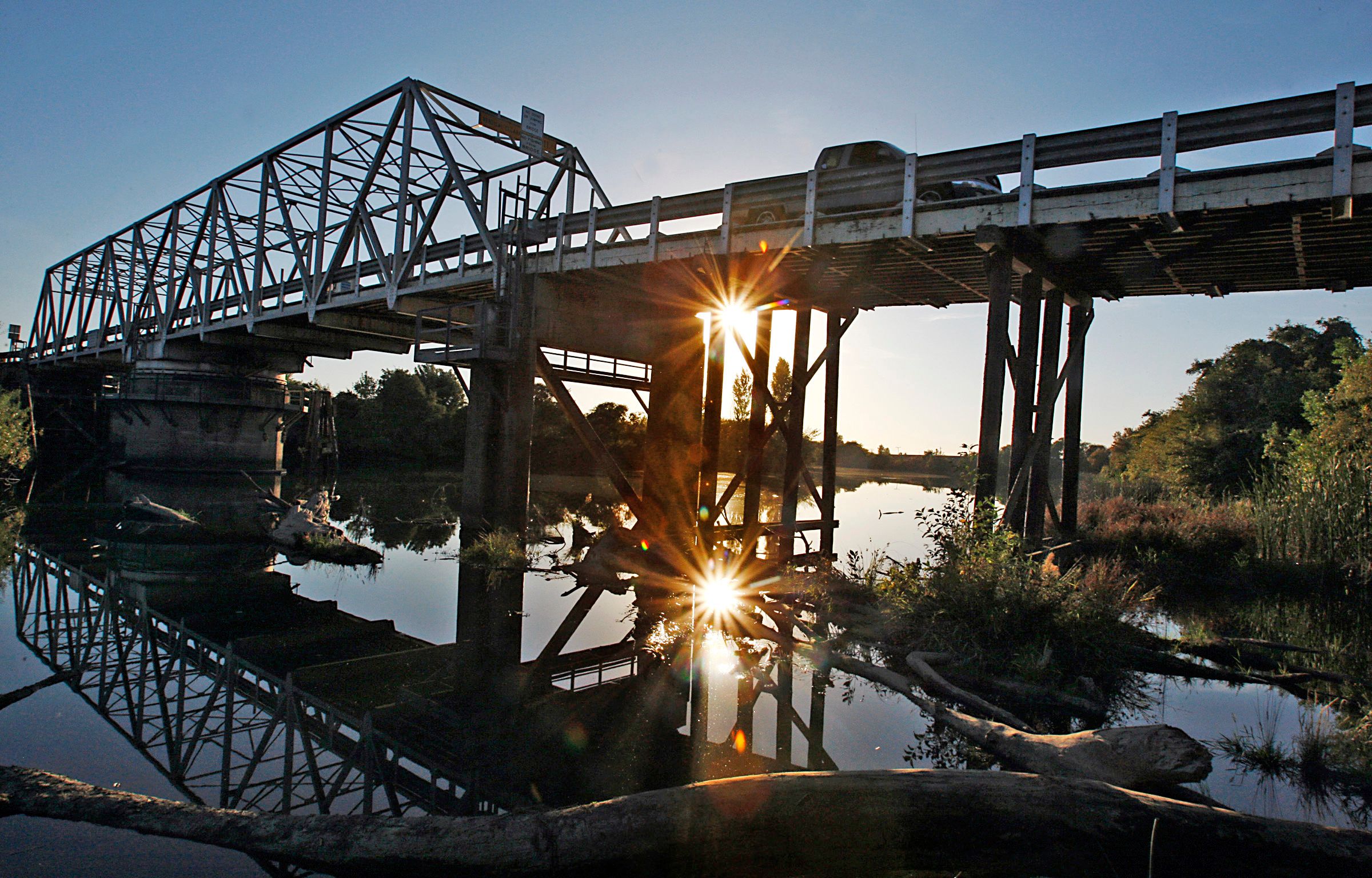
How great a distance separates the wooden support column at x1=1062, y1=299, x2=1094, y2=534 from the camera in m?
13.8

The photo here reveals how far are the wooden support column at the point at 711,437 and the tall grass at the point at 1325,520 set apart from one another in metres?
10.1

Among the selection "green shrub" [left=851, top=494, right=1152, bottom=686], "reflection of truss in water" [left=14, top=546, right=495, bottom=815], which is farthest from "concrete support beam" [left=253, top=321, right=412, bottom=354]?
"green shrub" [left=851, top=494, right=1152, bottom=686]

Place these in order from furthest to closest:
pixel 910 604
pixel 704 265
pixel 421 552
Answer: pixel 421 552
pixel 704 265
pixel 910 604

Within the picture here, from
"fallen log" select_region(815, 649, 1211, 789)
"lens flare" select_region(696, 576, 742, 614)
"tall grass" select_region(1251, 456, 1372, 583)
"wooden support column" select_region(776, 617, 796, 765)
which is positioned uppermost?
"tall grass" select_region(1251, 456, 1372, 583)

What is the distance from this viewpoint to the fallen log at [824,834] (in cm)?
382

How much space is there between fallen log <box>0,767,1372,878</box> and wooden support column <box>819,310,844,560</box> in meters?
10.8

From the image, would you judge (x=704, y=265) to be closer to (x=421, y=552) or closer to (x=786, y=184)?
(x=786, y=184)

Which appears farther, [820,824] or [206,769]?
[206,769]

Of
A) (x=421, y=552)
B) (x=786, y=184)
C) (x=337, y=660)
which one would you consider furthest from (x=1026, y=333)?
(x=421, y=552)

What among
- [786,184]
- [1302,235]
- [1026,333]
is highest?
[786,184]

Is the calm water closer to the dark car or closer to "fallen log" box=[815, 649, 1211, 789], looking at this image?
"fallen log" box=[815, 649, 1211, 789]

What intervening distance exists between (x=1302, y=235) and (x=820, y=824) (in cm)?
988

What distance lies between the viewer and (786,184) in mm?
11727

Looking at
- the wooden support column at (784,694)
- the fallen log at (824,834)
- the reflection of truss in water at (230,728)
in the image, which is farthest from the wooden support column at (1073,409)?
the reflection of truss in water at (230,728)
